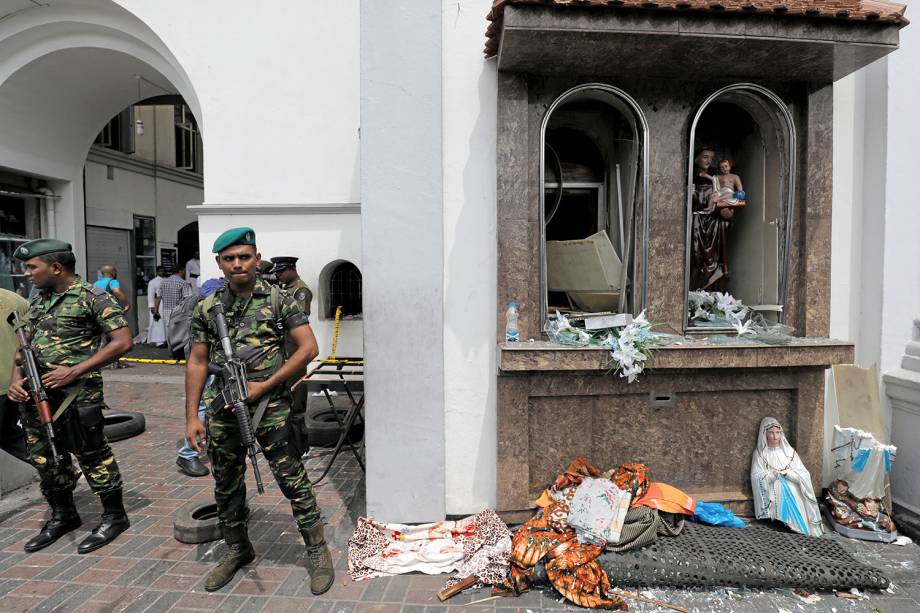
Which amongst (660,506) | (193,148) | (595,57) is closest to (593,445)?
(660,506)

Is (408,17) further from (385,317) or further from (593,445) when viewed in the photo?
(593,445)

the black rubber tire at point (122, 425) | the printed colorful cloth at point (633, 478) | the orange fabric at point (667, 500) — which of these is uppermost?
the printed colorful cloth at point (633, 478)

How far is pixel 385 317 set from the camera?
375cm

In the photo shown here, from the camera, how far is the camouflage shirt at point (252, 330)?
322cm

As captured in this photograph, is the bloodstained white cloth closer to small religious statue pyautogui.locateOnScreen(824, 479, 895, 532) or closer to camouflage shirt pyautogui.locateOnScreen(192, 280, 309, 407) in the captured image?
camouflage shirt pyautogui.locateOnScreen(192, 280, 309, 407)

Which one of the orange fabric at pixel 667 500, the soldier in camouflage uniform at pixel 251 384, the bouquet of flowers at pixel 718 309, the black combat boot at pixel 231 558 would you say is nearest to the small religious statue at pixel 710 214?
the bouquet of flowers at pixel 718 309

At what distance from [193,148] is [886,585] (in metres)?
17.7

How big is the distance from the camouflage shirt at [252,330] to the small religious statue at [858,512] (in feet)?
14.0

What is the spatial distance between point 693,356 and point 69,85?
38.5 feet

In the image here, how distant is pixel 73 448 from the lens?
3.71 metres

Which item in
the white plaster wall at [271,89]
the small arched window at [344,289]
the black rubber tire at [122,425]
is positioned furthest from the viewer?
the small arched window at [344,289]

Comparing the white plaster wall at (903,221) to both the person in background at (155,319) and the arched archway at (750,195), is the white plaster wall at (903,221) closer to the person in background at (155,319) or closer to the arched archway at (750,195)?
the arched archway at (750,195)

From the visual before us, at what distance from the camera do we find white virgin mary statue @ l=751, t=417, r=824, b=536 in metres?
3.90

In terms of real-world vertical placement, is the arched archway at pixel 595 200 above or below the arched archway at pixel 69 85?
below
